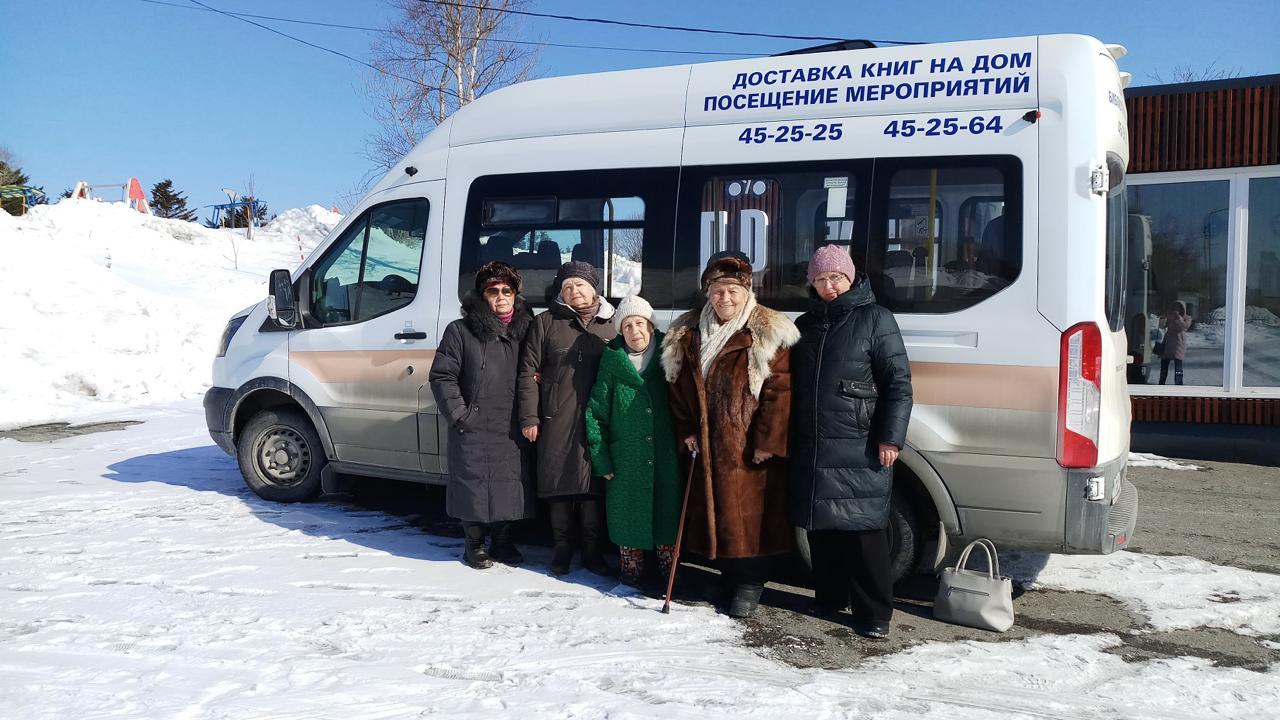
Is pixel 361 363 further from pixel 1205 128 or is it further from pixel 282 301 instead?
pixel 1205 128

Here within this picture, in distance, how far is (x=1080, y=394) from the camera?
3.82 meters

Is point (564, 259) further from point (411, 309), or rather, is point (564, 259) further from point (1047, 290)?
point (1047, 290)

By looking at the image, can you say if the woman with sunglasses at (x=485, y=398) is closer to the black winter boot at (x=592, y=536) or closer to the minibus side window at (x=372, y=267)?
the black winter boot at (x=592, y=536)

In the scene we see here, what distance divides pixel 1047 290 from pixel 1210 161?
678 cm

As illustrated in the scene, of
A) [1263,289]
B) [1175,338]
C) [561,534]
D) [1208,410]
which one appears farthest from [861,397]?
[1263,289]

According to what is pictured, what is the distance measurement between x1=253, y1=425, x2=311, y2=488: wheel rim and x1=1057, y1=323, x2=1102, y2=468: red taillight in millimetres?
4915

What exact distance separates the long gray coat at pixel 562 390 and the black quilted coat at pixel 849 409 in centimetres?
120

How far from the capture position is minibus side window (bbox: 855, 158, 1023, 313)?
13.1 ft

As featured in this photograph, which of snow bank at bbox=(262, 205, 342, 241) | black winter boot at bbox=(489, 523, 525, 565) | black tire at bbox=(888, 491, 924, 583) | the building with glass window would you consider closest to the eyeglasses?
black tire at bbox=(888, 491, 924, 583)

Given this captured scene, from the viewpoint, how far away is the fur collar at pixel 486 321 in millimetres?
4691

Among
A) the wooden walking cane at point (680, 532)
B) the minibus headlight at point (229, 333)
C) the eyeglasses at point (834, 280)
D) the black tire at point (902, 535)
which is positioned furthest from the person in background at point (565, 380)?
the minibus headlight at point (229, 333)

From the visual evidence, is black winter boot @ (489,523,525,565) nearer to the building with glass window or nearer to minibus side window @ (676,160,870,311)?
minibus side window @ (676,160,870,311)

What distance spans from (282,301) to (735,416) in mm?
3446

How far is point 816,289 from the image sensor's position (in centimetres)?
399
